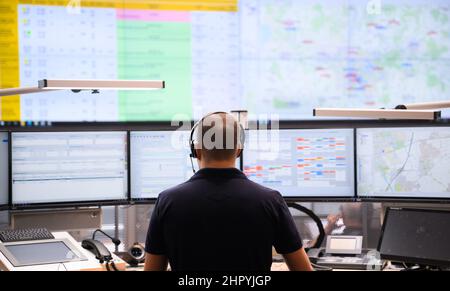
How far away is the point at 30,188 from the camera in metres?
2.59

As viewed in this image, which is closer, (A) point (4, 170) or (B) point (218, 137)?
(B) point (218, 137)

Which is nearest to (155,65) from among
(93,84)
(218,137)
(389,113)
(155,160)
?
(155,160)

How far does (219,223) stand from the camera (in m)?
1.66

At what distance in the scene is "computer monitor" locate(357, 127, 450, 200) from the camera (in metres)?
2.63

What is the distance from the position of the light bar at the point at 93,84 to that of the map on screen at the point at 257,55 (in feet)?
5.05

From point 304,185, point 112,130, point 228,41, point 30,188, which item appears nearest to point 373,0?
point 228,41

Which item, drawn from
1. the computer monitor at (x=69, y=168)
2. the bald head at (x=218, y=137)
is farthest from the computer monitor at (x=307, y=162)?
the bald head at (x=218, y=137)

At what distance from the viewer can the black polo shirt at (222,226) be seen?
1.66m

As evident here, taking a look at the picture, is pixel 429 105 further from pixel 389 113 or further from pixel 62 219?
pixel 62 219

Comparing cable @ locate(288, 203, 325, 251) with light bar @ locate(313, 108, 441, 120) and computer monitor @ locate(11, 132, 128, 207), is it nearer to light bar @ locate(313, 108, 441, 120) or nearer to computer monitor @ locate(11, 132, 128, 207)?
light bar @ locate(313, 108, 441, 120)

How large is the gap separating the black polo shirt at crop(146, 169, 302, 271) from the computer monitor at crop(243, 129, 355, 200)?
1.02 meters

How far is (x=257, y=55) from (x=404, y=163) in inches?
55.0

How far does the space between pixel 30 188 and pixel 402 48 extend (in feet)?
7.76

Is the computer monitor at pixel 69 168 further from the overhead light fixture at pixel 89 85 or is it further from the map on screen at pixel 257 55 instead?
the map on screen at pixel 257 55
